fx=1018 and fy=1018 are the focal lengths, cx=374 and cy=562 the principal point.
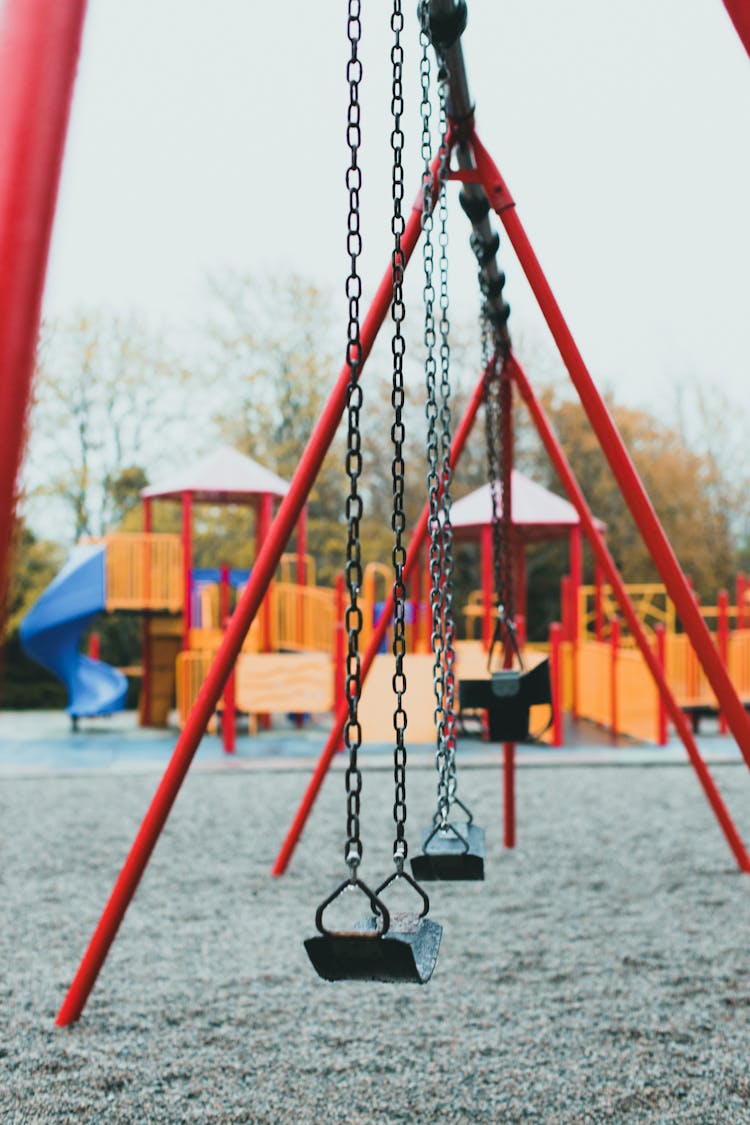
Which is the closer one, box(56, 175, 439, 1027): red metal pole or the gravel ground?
the gravel ground

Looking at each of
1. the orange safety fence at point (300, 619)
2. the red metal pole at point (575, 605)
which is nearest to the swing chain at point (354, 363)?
the red metal pole at point (575, 605)

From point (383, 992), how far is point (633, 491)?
1.75 metres

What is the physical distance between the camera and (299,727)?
37.7 ft

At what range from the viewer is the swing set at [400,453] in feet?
3.14

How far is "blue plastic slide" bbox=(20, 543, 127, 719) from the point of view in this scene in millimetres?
11742

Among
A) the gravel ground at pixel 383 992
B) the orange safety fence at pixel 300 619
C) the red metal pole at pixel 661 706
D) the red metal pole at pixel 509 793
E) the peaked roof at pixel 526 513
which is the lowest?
the gravel ground at pixel 383 992

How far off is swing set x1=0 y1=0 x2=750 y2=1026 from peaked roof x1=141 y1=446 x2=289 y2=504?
22.0ft

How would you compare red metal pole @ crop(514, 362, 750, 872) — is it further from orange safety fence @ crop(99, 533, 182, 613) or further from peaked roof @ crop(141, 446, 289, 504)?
orange safety fence @ crop(99, 533, 182, 613)

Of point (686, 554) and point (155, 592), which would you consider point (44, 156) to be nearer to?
point (155, 592)

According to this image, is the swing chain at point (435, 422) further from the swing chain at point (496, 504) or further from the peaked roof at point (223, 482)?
the peaked roof at point (223, 482)

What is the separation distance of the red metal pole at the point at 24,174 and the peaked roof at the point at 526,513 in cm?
984

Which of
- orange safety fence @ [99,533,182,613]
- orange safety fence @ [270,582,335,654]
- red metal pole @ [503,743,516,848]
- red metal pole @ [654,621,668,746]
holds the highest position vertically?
orange safety fence @ [99,533,182,613]

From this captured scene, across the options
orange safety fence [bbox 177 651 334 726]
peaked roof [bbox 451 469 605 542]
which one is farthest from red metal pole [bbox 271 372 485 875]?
peaked roof [bbox 451 469 605 542]

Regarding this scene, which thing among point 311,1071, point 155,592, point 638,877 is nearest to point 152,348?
point 155,592
